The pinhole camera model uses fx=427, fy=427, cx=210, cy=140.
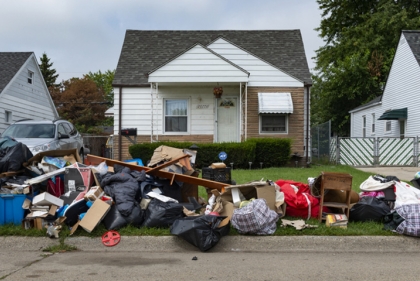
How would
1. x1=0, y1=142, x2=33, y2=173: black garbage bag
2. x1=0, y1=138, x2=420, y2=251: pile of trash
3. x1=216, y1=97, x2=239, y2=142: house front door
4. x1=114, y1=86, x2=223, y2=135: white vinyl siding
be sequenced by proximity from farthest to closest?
x1=216, y1=97, x2=239, y2=142: house front door < x1=114, y1=86, x2=223, y2=135: white vinyl siding < x1=0, y1=142, x2=33, y2=173: black garbage bag < x1=0, y1=138, x2=420, y2=251: pile of trash

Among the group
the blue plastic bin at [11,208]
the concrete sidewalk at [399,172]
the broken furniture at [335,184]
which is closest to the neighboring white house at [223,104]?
the concrete sidewalk at [399,172]

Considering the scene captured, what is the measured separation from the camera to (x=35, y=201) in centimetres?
645

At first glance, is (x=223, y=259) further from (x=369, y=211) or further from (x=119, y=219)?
(x=369, y=211)

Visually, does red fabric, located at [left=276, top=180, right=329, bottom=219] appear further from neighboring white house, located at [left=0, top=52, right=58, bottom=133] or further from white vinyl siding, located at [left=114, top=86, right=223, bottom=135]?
neighboring white house, located at [left=0, top=52, right=58, bottom=133]

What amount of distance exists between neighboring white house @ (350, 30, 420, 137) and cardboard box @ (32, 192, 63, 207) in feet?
58.3

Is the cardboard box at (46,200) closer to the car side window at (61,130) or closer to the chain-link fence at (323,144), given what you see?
the car side window at (61,130)

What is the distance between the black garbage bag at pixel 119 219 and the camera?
6.29 m

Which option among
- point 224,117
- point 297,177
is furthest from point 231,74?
point 297,177

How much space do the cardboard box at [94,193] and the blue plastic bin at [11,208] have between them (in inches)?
42.1

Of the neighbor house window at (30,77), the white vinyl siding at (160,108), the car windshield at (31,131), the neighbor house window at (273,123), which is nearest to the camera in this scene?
the car windshield at (31,131)

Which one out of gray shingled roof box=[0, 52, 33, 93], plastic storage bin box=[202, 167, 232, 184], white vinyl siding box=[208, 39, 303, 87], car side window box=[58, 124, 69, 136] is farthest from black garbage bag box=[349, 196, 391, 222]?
gray shingled roof box=[0, 52, 33, 93]

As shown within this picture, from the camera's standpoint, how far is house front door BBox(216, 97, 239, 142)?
17.6 meters

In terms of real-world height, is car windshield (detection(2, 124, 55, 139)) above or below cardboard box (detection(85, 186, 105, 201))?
above

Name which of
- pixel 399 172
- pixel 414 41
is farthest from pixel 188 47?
pixel 414 41
